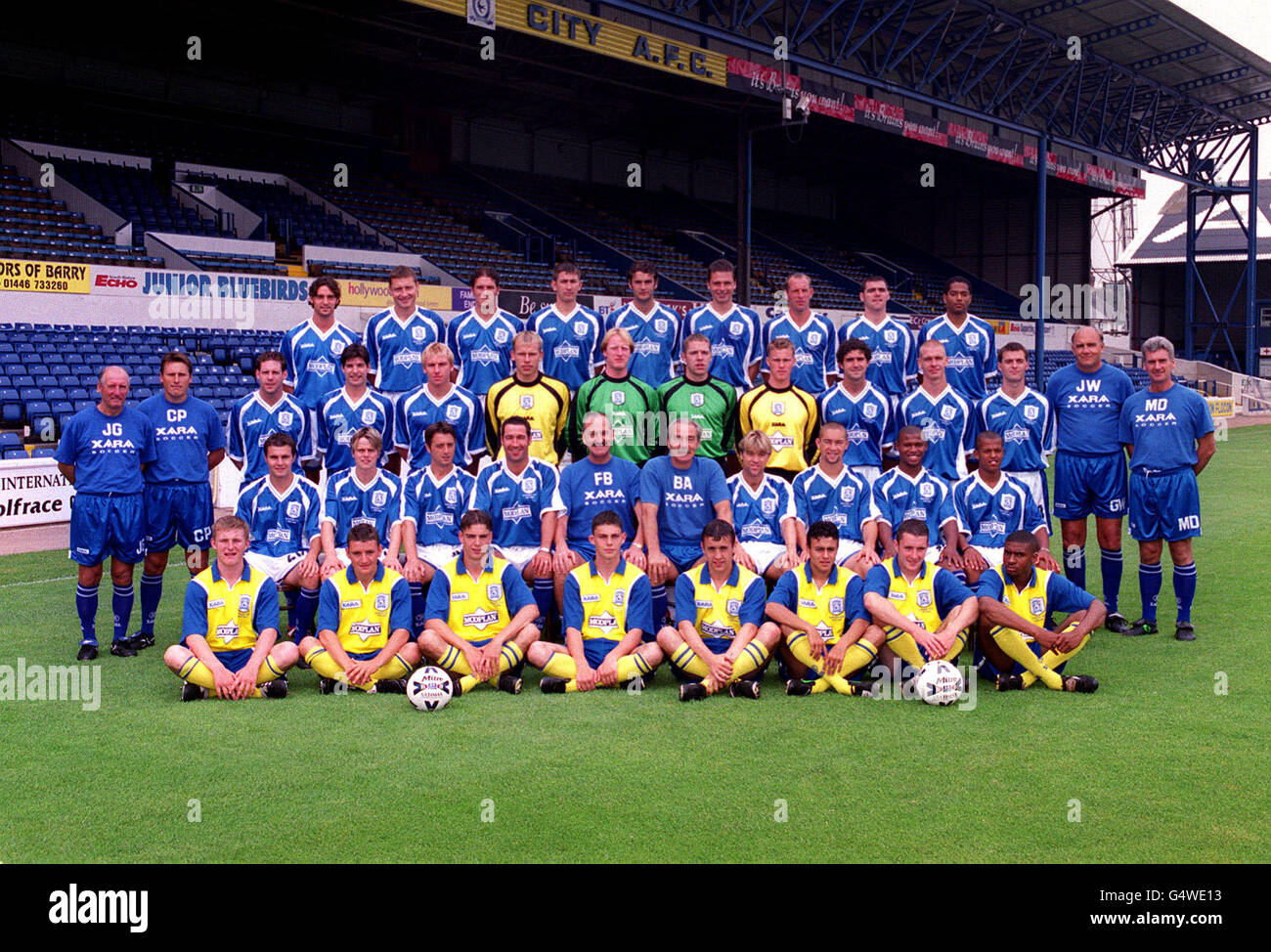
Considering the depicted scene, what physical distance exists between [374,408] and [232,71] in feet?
71.5

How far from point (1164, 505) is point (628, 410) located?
3.63 metres

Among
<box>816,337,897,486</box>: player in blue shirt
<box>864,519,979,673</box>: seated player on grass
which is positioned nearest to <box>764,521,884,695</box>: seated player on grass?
<box>864,519,979,673</box>: seated player on grass

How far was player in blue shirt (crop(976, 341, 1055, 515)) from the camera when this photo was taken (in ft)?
23.3

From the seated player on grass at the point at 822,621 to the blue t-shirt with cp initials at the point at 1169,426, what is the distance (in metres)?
2.61

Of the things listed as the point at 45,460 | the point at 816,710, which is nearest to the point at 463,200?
the point at 45,460

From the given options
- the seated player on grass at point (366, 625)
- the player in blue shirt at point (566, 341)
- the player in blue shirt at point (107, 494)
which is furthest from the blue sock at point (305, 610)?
the player in blue shirt at point (566, 341)

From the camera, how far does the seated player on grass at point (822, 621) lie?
5.75 meters

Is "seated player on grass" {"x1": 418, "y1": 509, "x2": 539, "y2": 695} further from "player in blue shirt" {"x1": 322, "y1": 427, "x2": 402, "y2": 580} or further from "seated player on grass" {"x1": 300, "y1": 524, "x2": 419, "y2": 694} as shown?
"player in blue shirt" {"x1": 322, "y1": 427, "x2": 402, "y2": 580}

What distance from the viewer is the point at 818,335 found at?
25.2ft

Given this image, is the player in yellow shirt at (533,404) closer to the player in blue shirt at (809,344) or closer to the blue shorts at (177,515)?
the player in blue shirt at (809,344)

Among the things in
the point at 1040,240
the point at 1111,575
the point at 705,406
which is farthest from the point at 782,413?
the point at 1040,240

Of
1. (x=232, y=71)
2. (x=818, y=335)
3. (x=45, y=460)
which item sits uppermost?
(x=232, y=71)

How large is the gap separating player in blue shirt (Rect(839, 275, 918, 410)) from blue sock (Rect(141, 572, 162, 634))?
16.4 ft
